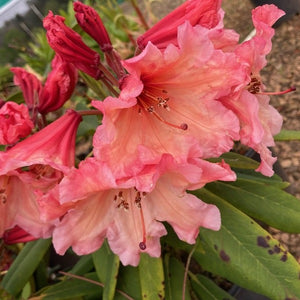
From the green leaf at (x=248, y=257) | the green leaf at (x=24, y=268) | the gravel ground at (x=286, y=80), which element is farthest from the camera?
the gravel ground at (x=286, y=80)

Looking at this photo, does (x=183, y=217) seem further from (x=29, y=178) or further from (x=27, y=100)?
(x=27, y=100)

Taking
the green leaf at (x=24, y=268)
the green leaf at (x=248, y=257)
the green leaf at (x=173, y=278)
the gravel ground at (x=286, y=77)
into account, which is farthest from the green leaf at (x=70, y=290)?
the gravel ground at (x=286, y=77)

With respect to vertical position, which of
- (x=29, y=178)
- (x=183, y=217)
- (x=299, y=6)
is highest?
(x=29, y=178)

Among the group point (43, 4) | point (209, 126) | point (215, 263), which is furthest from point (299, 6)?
point (209, 126)

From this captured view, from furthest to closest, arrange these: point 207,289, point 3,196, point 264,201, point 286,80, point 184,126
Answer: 1. point 286,80
2. point 207,289
3. point 264,201
4. point 3,196
5. point 184,126

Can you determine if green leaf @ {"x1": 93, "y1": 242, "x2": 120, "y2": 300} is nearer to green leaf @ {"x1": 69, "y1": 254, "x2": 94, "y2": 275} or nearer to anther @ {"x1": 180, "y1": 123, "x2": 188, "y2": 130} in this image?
green leaf @ {"x1": 69, "y1": 254, "x2": 94, "y2": 275}

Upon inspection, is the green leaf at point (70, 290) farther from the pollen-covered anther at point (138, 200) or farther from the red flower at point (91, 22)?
the red flower at point (91, 22)

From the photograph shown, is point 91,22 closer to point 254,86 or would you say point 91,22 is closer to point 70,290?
point 254,86

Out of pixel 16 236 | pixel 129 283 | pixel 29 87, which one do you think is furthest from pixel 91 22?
pixel 129 283
